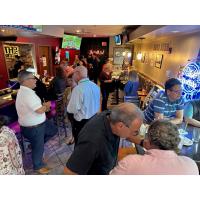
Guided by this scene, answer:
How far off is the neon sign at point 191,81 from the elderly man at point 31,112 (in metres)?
2.34

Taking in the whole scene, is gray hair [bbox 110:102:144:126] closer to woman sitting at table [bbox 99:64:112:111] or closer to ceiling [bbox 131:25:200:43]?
ceiling [bbox 131:25:200:43]

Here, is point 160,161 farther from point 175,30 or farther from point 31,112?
point 175,30

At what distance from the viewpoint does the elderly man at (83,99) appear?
9.05 ft

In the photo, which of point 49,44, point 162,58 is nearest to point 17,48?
point 49,44

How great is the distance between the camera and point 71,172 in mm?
1281

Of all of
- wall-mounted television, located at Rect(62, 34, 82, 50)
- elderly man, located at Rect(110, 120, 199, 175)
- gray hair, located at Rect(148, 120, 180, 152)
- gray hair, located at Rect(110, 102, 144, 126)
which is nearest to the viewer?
elderly man, located at Rect(110, 120, 199, 175)

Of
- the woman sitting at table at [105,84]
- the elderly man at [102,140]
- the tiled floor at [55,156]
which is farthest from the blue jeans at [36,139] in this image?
the woman sitting at table at [105,84]

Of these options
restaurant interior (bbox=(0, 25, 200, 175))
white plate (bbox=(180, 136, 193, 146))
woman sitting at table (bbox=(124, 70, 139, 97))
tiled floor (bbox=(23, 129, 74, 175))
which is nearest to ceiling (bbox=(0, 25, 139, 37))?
restaurant interior (bbox=(0, 25, 200, 175))

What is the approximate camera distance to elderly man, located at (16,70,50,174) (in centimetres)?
225

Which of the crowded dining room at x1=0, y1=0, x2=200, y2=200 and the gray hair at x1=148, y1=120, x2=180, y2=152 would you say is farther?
the gray hair at x1=148, y1=120, x2=180, y2=152

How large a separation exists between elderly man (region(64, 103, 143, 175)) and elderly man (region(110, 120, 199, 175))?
200 mm

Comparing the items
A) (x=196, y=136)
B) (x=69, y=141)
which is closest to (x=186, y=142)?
Answer: (x=196, y=136)
